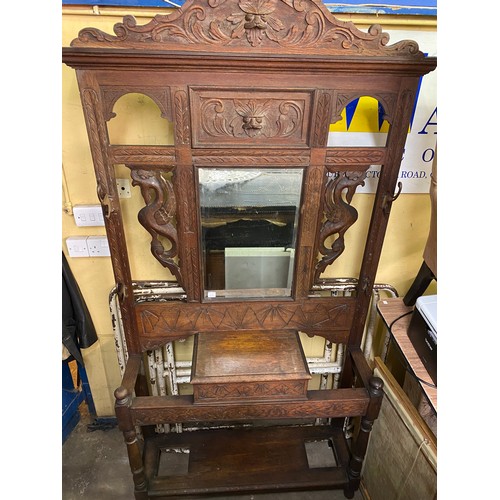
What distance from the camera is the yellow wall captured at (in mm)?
1128

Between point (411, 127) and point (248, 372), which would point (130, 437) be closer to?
point (248, 372)

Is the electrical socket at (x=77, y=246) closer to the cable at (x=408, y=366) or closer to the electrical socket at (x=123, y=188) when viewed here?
the electrical socket at (x=123, y=188)

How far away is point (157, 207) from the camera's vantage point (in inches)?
44.8

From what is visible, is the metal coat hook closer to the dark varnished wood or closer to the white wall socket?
the dark varnished wood

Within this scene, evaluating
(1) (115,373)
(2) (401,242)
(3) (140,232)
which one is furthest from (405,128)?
(1) (115,373)

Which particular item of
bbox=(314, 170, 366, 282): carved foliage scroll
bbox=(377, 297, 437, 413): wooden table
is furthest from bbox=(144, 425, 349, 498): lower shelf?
bbox=(314, 170, 366, 282): carved foliage scroll

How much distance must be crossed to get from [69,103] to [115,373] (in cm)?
122

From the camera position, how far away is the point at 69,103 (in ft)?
3.99

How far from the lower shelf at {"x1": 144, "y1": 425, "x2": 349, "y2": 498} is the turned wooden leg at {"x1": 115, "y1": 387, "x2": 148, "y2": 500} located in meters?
0.07

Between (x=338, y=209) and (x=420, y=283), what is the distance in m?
0.46

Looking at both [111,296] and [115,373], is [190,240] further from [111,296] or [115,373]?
[115,373]

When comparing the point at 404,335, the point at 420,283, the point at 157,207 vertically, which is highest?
the point at 157,207

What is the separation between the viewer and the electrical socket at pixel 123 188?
51.4 inches

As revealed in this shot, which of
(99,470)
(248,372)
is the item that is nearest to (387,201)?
(248,372)
